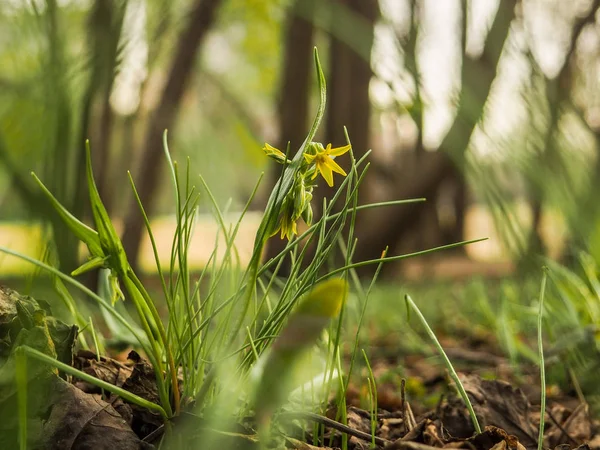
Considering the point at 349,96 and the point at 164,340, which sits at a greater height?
the point at 164,340

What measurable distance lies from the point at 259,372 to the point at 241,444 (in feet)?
0.43

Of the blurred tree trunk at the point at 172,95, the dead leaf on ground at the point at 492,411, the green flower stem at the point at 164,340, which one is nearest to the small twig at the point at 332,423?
the green flower stem at the point at 164,340

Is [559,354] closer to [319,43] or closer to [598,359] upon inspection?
[598,359]

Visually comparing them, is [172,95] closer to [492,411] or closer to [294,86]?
[294,86]

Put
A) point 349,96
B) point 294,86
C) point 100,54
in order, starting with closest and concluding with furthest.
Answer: point 100,54 → point 294,86 → point 349,96

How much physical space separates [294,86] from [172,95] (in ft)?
3.37

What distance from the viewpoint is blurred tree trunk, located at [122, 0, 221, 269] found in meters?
5.25

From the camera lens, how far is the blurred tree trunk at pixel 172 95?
5.25 m

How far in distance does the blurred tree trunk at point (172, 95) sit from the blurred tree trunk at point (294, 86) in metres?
0.75

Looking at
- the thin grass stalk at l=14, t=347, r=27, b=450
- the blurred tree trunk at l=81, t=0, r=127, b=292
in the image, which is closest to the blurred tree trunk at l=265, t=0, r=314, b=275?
the thin grass stalk at l=14, t=347, r=27, b=450

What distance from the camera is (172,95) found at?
5.29 meters

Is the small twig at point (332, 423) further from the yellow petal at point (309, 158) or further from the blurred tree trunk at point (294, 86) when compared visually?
the blurred tree trunk at point (294, 86)

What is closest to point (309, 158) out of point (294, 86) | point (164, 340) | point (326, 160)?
point (326, 160)

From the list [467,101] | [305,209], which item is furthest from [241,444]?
[467,101]
